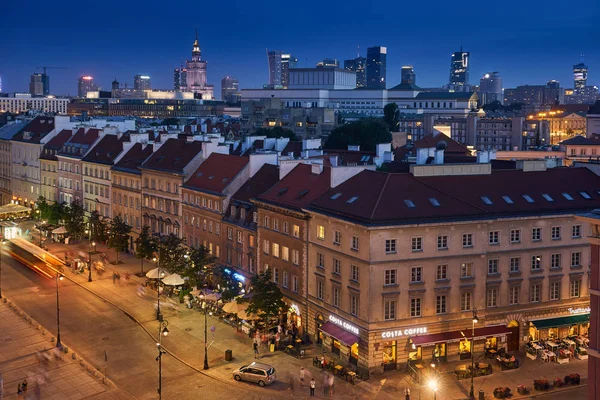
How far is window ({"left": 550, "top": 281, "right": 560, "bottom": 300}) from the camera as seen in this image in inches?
2418

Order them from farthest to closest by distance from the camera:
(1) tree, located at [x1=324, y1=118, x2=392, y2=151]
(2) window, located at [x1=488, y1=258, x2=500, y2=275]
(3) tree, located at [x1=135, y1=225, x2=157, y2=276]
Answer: (1) tree, located at [x1=324, y1=118, x2=392, y2=151], (3) tree, located at [x1=135, y1=225, x2=157, y2=276], (2) window, located at [x1=488, y1=258, x2=500, y2=275]

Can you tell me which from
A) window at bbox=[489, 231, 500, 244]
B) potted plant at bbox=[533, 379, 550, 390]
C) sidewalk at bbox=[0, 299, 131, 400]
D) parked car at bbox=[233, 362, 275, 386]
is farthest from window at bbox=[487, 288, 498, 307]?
sidewalk at bbox=[0, 299, 131, 400]

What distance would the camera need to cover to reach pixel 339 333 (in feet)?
190

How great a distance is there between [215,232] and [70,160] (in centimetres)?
4945

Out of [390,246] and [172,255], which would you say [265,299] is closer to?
[390,246]

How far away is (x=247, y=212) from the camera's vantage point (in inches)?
2985

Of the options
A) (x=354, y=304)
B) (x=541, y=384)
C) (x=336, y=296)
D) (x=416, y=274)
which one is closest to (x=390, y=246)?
(x=416, y=274)

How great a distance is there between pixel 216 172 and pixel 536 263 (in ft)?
126

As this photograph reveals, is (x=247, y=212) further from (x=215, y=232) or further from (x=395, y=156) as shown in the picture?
(x=395, y=156)

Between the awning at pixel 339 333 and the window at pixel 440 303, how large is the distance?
632 cm

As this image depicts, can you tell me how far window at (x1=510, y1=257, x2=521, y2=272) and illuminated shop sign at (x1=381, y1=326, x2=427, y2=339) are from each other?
8.79m

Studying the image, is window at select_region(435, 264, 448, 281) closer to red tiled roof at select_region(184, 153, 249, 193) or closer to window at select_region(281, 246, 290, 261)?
window at select_region(281, 246, 290, 261)

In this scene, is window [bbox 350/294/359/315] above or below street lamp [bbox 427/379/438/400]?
above

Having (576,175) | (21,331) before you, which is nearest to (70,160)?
(21,331)
